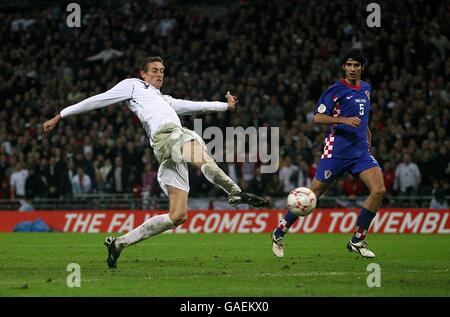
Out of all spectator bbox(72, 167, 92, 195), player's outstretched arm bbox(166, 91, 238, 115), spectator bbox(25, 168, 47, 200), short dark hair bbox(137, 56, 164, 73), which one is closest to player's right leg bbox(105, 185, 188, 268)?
player's outstretched arm bbox(166, 91, 238, 115)

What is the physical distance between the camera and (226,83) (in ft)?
90.4

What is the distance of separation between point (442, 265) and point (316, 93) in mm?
15066

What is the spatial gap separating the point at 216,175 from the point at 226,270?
45.4 inches

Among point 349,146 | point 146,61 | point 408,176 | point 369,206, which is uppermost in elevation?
point 146,61

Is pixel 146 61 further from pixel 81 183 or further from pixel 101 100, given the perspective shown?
pixel 81 183

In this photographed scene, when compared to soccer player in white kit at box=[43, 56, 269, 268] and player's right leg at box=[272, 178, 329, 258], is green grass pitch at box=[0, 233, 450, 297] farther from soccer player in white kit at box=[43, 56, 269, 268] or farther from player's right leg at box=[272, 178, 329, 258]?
soccer player in white kit at box=[43, 56, 269, 268]

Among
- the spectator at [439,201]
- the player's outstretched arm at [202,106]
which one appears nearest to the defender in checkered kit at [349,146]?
the player's outstretched arm at [202,106]

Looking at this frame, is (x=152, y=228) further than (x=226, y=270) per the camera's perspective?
Yes

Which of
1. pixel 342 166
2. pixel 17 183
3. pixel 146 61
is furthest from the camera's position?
pixel 17 183

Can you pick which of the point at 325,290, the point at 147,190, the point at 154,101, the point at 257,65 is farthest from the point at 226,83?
the point at 325,290

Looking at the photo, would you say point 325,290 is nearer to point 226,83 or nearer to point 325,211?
point 325,211

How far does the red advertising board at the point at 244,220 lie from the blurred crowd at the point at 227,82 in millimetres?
694

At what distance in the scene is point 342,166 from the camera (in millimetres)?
12750

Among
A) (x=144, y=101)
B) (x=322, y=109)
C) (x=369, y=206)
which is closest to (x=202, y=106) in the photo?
(x=144, y=101)
